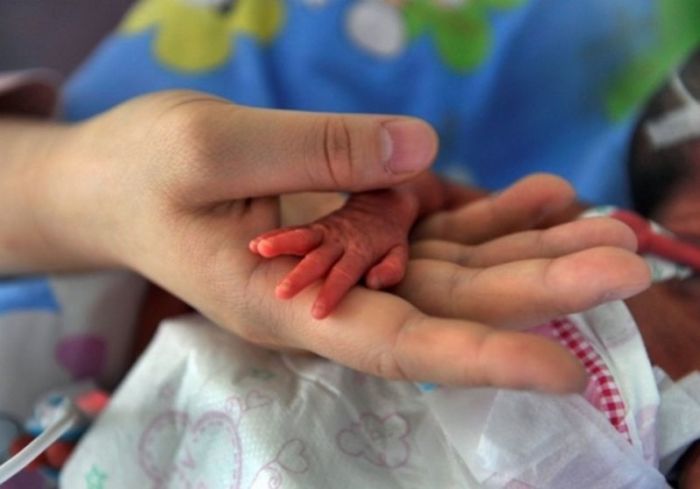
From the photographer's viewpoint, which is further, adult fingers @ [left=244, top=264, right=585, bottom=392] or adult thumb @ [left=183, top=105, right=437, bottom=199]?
adult thumb @ [left=183, top=105, right=437, bottom=199]

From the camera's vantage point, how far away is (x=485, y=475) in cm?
48

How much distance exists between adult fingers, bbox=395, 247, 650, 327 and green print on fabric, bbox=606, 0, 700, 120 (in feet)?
1.25

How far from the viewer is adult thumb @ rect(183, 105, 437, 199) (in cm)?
50

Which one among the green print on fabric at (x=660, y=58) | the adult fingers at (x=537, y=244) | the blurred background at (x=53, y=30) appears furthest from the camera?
the blurred background at (x=53, y=30)

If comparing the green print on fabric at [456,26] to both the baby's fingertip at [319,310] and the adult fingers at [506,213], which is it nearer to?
the adult fingers at [506,213]

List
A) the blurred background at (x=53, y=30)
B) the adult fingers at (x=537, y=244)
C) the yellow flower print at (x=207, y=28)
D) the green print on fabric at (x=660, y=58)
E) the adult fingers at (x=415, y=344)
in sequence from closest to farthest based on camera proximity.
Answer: the adult fingers at (x=415, y=344) < the adult fingers at (x=537, y=244) < the green print on fabric at (x=660, y=58) < the yellow flower print at (x=207, y=28) < the blurred background at (x=53, y=30)

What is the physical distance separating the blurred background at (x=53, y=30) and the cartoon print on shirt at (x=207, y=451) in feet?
2.24

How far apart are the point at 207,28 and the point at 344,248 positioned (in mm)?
495

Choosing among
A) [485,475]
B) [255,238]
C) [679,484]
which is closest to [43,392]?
[255,238]

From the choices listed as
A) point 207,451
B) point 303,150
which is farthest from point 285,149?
point 207,451

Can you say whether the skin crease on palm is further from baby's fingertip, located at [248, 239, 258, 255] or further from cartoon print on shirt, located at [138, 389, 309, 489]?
cartoon print on shirt, located at [138, 389, 309, 489]

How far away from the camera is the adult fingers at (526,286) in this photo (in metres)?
0.41

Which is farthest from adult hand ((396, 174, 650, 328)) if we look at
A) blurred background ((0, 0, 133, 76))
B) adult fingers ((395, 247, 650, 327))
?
blurred background ((0, 0, 133, 76))

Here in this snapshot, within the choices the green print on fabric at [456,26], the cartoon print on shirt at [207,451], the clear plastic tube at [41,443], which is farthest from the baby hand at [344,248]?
the green print on fabric at [456,26]
